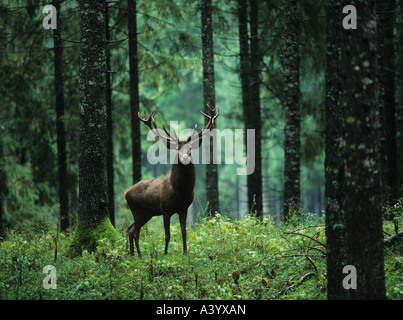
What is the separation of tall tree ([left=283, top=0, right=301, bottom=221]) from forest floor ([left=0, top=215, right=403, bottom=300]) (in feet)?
8.96

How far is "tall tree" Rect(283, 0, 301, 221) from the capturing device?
11.5 m

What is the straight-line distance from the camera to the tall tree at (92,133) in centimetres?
884

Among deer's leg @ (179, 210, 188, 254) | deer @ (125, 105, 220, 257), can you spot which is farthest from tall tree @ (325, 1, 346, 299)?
deer's leg @ (179, 210, 188, 254)

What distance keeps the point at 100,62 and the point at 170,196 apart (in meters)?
3.19

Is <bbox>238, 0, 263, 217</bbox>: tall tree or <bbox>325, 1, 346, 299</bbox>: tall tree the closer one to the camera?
<bbox>325, 1, 346, 299</bbox>: tall tree

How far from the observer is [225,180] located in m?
53.0

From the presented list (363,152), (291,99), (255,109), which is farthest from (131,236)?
(255,109)

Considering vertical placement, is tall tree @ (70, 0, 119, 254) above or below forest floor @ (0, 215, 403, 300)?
above

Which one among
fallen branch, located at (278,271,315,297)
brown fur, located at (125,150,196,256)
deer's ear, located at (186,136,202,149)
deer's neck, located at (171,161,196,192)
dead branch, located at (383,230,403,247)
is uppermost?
deer's ear, located at (186,136,202,149)

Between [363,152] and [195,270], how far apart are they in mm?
3778

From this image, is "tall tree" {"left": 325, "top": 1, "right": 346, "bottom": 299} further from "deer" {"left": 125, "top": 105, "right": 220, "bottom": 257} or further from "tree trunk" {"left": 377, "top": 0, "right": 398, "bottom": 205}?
"tree trunk" {"left": 377, "top": 0, "right": 398, "bottom": 205}

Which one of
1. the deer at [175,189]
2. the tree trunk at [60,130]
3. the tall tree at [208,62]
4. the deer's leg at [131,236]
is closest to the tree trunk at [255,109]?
the tall tree at [208,62]

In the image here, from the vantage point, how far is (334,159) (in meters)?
5.71
